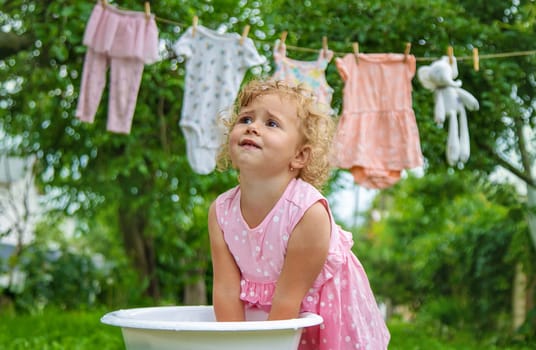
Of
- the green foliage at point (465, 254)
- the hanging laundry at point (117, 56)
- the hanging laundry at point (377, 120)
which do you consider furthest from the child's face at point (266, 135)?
the green foliage at point (465, 254)

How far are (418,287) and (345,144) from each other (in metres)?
4.11

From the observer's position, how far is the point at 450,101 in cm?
317

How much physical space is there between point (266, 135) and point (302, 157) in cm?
15

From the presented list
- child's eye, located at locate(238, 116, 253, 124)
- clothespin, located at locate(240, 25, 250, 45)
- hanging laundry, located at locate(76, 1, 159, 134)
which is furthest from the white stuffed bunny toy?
child's eye, located at locate(238, 116, 253, 124)

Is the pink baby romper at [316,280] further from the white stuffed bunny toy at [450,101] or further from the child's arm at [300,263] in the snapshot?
the white stuffed bunny toy at [450,101]

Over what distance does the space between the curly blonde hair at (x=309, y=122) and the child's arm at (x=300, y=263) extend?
0.21 meters

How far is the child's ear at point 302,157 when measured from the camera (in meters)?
1.66

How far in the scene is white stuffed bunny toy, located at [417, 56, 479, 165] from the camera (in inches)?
122

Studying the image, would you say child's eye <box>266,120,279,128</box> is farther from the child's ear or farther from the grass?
the grass

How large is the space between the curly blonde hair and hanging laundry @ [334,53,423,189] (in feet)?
5.48

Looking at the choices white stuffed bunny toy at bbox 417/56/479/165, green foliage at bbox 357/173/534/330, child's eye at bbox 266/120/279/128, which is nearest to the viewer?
child's eye at bbox 266/120/279/128

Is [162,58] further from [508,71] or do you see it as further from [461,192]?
[461,192]

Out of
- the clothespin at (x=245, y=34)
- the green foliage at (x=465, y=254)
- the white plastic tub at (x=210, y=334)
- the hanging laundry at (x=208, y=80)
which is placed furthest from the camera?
the green foliage at (x=465, y=254)

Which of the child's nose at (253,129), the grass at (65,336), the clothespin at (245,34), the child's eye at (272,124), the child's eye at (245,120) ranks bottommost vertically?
the grass at (65,336)
